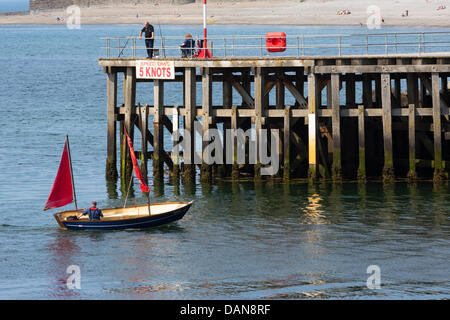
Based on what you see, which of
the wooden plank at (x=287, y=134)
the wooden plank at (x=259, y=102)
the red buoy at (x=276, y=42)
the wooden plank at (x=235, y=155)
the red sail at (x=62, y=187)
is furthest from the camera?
the red buoy at (x=276, y=42)

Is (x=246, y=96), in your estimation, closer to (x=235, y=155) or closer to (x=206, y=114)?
(x=206, y=114)

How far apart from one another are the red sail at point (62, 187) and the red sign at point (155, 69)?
299 inches

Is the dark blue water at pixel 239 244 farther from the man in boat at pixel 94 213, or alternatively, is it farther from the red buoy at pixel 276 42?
the red buoy at pixel 276 42

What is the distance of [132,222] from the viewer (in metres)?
36.2

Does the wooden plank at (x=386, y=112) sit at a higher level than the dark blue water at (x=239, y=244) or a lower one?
higher

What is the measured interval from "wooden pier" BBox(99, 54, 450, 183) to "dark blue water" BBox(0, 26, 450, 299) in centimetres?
118

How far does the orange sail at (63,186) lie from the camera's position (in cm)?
3741

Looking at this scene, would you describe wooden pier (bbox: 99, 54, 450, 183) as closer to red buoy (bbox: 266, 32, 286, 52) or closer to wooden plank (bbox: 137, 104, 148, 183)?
wooden plank (bbox: 137, 104, 148, 183)

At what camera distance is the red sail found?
37406mm

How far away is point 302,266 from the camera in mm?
31031

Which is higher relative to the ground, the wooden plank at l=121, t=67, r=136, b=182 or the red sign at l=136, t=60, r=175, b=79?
the red sign at l=136, t=60, r=175, b=79

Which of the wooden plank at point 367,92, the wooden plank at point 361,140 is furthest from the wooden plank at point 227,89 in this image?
the wooden plank at point 361,140

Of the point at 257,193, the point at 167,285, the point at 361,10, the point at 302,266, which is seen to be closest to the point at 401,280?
the point at 302,266

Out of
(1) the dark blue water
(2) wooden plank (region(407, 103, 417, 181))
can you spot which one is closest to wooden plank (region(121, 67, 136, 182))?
(1) the dark blue water
